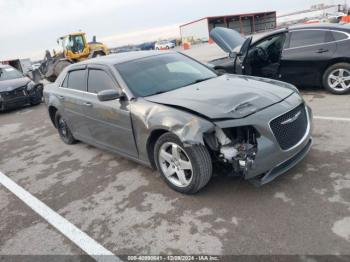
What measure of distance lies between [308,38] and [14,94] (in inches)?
365

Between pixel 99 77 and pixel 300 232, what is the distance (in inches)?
134

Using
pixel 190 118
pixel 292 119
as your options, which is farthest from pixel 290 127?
pixel 190 118

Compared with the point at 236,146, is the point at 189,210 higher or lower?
lower

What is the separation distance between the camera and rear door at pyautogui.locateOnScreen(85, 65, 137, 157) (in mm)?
4301

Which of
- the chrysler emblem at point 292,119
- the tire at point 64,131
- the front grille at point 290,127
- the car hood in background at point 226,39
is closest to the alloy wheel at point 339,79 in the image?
the car hood in background at point 226,39

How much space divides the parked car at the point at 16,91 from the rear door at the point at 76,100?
20.4ft

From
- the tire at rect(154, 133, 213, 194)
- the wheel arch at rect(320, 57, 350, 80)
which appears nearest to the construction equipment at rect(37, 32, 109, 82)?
the wheel arch at rect(320, 57, 350, 80)

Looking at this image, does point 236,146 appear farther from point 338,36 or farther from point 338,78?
point 338,36

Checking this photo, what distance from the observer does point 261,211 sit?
334cm

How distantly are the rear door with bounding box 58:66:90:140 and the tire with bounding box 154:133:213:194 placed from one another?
5.97ft

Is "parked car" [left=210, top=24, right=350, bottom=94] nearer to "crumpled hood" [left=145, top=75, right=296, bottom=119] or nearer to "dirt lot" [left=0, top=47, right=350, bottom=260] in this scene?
"dirt lot" [left=0, top=47, right=350, bottom=260]

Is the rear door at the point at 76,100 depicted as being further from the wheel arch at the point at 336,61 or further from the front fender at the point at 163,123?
the wheel arch at the point at 336,61

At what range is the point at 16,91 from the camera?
1120 centimetres

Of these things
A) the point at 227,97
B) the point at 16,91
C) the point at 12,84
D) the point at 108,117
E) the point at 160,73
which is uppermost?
the point at 160,73
